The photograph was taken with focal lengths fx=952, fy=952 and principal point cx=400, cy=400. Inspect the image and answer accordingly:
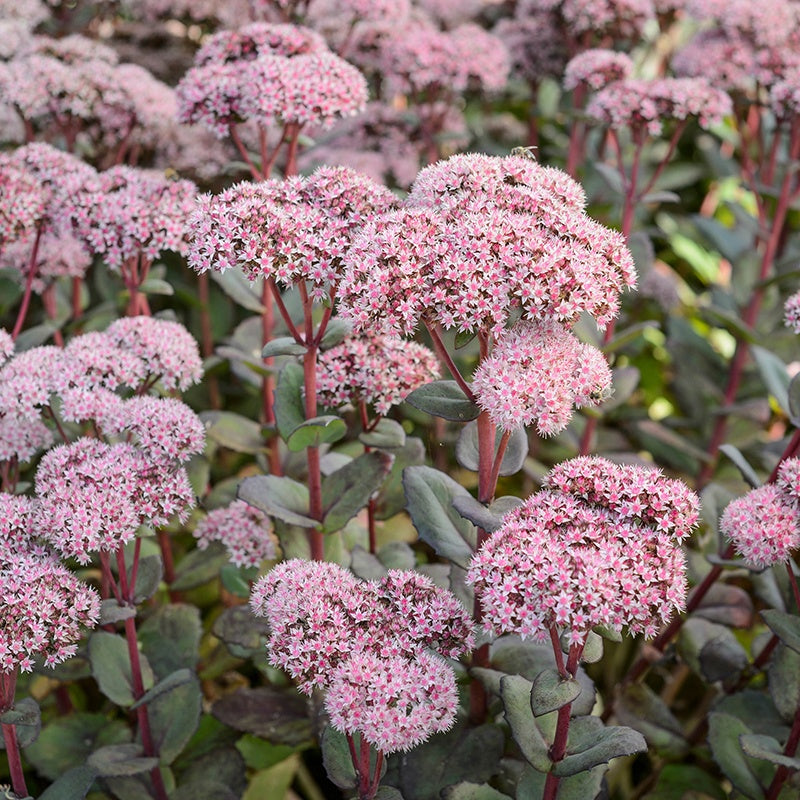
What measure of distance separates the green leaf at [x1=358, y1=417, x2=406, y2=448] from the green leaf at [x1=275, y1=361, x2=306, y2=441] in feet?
0.53

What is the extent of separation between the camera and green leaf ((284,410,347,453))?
200cm

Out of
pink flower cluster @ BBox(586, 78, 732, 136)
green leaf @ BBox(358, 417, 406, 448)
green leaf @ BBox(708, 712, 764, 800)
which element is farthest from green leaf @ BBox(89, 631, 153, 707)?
pink flower cluster @ BBox(586, 78, 732, 136)

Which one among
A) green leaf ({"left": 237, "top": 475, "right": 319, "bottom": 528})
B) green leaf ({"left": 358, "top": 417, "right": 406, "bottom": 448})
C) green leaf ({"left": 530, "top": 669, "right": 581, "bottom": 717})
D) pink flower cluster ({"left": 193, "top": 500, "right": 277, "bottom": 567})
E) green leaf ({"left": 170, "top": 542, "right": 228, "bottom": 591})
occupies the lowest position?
green leaf ({"left": 170, "top": 542, "right": 228, "bottom": 591})

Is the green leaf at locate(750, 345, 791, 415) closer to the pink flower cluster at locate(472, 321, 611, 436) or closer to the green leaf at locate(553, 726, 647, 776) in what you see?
the pink flower cluster at locate(472, 321, 611, 436)

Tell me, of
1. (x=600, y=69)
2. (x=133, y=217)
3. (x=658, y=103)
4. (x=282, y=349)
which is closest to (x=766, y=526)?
(x=282, y=349)

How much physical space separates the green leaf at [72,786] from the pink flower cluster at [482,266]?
3.64 feet

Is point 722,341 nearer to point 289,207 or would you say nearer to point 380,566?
point 380,566

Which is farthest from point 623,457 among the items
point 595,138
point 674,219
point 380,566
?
point 674,219

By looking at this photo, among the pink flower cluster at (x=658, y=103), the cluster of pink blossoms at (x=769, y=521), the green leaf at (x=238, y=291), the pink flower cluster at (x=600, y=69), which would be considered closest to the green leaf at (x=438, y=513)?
the cluster of pink blossoms at (x=769, y=521)

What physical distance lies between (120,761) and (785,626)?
145cm

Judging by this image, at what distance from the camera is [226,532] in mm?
2336

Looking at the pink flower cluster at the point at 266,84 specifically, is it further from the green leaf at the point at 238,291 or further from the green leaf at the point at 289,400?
the green leaf at the point at 289,400

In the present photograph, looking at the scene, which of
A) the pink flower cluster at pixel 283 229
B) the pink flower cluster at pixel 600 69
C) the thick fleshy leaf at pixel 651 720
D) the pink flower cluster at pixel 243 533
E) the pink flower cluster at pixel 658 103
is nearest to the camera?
the pink flower cluster at pixel 283 229

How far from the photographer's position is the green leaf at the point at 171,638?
2408 millimetres
